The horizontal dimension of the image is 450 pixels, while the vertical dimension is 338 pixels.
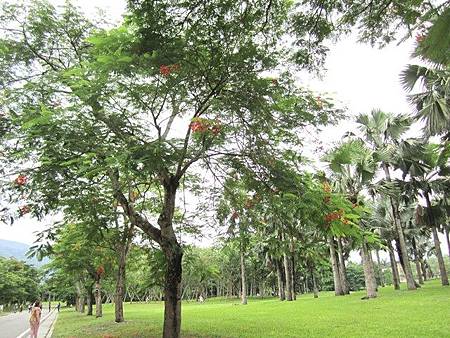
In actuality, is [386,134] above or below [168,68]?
above

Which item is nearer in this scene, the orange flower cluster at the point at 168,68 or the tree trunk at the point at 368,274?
the orange flower cluster at the point at 168,68

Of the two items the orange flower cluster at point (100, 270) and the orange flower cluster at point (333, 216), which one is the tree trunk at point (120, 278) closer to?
the orange flower cluster at point (100, 270)

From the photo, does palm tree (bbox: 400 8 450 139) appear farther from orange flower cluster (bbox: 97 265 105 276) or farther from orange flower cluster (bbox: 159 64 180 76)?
orange flower cluster (bbox: 97 265 105 276)

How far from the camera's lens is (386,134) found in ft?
75.1

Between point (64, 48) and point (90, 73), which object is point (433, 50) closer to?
point (90, 73)

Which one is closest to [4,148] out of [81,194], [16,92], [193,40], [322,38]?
[16,92]

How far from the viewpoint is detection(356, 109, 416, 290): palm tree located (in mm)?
22156

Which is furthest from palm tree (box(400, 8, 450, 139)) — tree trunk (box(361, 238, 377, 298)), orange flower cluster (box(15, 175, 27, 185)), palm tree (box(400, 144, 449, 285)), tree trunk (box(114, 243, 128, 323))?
tree trunk (box(114, 243, 128, 323))

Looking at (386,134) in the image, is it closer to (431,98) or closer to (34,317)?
(431,98)

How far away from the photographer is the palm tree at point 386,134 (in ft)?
72.7

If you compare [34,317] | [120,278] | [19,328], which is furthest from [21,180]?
[19,328]

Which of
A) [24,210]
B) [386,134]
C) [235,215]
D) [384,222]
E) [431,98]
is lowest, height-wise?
[24,210]

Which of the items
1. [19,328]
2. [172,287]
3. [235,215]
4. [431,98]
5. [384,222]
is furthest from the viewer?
[384,222]

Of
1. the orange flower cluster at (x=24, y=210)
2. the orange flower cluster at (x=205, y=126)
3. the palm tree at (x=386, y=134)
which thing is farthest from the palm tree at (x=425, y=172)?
the orange flower cluster at (x=24, y=210)
